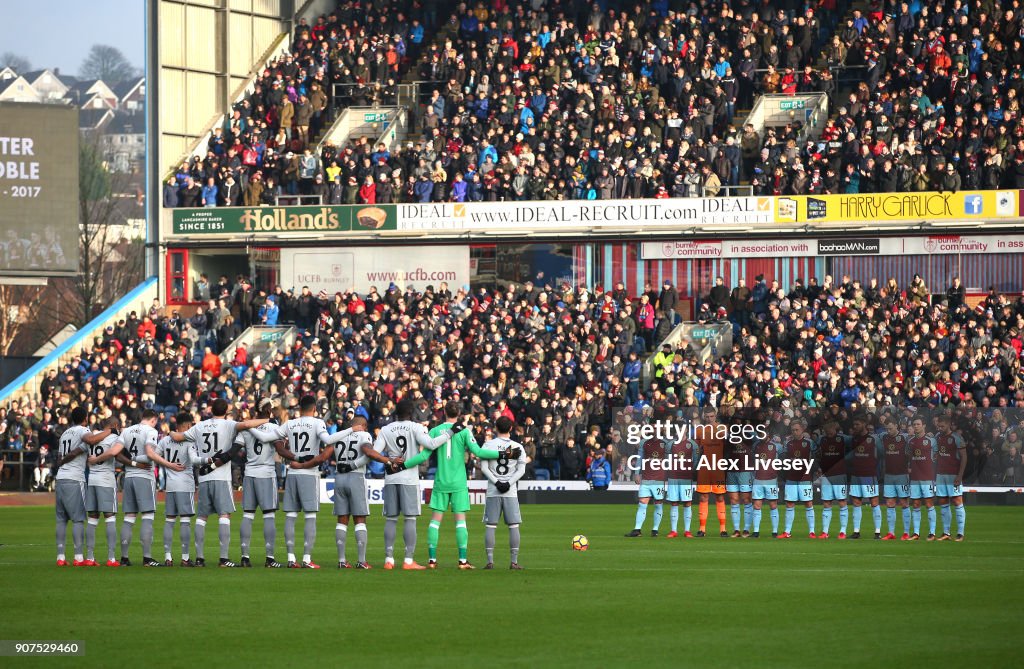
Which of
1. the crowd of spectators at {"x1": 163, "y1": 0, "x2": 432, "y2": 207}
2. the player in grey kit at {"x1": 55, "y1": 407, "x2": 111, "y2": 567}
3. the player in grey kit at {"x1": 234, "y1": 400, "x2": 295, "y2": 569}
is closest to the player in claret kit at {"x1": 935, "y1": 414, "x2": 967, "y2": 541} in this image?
the player in grey kit at {"x1": 234, "y1": 400, "x2": 295, "y2": 569}

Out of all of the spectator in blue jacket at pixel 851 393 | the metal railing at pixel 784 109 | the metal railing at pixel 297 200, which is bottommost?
the spectator in blue jacket at pixel 851 393

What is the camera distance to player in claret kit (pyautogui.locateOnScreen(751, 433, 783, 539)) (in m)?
28.0

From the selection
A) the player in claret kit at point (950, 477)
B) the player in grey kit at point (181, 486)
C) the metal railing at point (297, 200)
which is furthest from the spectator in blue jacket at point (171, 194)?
the player in grey kit at point (181, 486)

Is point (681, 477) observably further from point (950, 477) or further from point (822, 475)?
point (950, 477)

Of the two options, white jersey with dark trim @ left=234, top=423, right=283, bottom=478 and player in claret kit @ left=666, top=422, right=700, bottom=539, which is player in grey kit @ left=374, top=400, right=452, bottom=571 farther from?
player in claret kit @ left=666, top=422, right=700, bottom=539

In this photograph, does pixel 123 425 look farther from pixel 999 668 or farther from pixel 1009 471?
pixel 999 668

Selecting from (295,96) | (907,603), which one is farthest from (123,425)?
(907,603)

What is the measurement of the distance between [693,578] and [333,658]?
768 cm

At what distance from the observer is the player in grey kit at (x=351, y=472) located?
68.2ft

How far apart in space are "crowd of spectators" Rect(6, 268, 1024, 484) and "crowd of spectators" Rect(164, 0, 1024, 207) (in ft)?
12.0

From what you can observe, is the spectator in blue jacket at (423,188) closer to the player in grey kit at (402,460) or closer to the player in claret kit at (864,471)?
the player in claret kit at (864,471)

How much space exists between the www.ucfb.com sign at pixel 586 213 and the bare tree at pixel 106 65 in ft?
432

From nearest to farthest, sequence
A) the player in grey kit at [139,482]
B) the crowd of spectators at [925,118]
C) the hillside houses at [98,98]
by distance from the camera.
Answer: the player in grey kit at [139,482] → the crowd of spectators at [925,118] → the hillside houses at [98,98]

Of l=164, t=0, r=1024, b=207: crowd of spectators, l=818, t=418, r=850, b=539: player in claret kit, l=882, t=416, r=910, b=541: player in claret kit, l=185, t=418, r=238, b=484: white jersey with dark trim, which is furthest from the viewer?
l=164, t=0, r=1024, b=207: crowd of spectators
